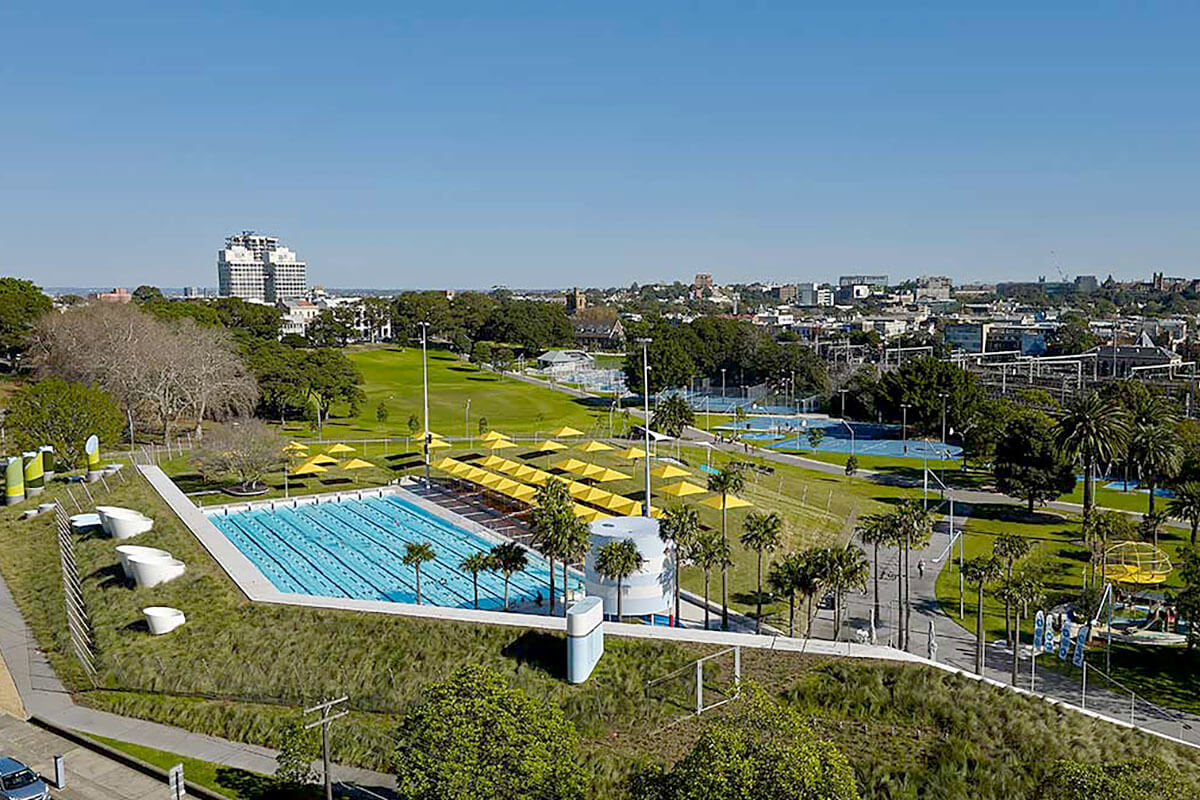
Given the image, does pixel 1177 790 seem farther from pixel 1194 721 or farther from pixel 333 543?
pixel 333 543

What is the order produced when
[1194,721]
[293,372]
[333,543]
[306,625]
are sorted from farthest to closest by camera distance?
[293,372], [333,543], [306,625], [1194,721]

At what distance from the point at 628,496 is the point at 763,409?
53.5m

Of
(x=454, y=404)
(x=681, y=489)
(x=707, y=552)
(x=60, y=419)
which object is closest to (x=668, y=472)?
(x=681, y=489)

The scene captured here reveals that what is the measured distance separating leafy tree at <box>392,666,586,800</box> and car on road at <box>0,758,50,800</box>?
9792 millimetres

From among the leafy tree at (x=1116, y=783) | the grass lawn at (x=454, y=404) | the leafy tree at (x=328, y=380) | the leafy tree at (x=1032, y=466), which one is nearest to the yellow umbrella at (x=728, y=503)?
the leafy tree at (x=1032, y=466)

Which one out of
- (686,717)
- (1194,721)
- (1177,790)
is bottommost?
(1194,721)

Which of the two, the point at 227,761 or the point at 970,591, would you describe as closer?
the point at 227,761

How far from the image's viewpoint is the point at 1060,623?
3544 centimetres

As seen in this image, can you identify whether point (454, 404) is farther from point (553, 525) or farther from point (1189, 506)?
point (1189, 506)

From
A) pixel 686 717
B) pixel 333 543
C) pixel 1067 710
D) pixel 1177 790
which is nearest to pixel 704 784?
pixel 1177 790

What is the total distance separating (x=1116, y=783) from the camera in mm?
13781

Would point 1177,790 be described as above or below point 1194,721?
above

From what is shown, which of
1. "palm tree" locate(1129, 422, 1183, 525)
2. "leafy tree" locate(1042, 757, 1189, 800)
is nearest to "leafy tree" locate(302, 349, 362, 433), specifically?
"palm tree" locate(1129, 422, 1183, 525)

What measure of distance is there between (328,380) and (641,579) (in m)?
54.4
